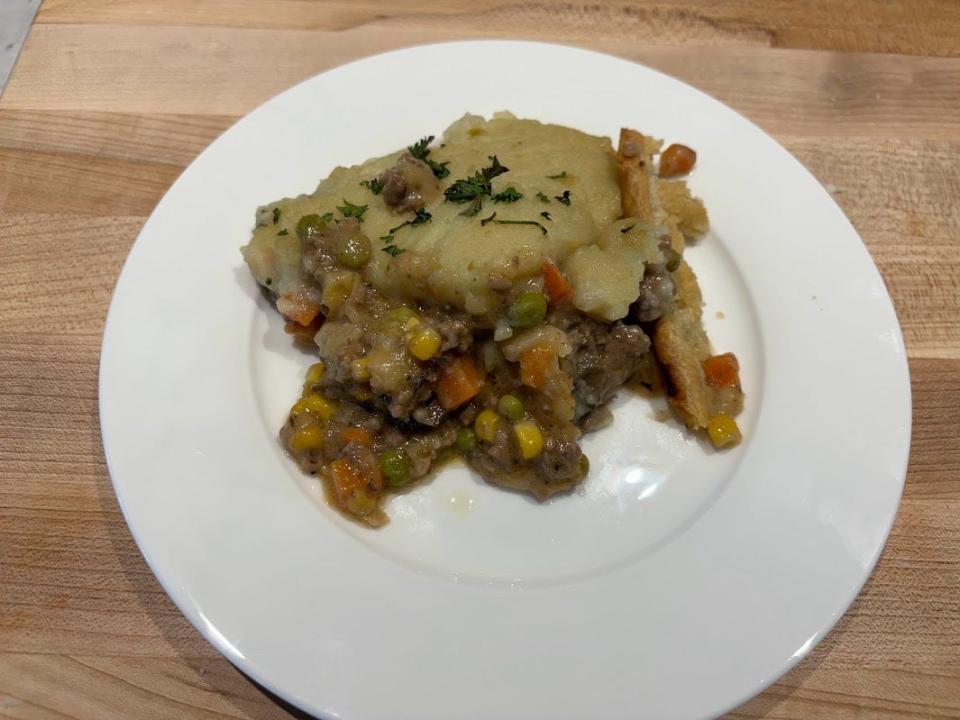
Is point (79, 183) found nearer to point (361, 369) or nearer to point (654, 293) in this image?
point (361, 369)

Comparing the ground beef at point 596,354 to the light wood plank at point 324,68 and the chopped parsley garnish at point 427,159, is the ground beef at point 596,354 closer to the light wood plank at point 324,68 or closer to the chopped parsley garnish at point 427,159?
the chopped parsley garnish at point 427,159

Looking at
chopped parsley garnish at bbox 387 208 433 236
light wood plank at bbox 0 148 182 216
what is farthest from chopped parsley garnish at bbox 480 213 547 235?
light wood plank at bbox 0 148 182 216

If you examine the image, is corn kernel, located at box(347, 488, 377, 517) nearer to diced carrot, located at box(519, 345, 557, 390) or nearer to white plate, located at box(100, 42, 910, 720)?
white plate, located at box(100, 42, 910, 720)

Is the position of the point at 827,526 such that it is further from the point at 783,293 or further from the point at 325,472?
the point at 325,472

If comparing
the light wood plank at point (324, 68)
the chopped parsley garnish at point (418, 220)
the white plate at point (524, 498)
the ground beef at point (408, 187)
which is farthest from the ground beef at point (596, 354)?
the light wood plank at point (324, 68)

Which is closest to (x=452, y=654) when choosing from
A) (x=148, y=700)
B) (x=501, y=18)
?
(x=148, y=700)

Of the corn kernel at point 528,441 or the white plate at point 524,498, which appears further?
the corn kernel at point 528,441
